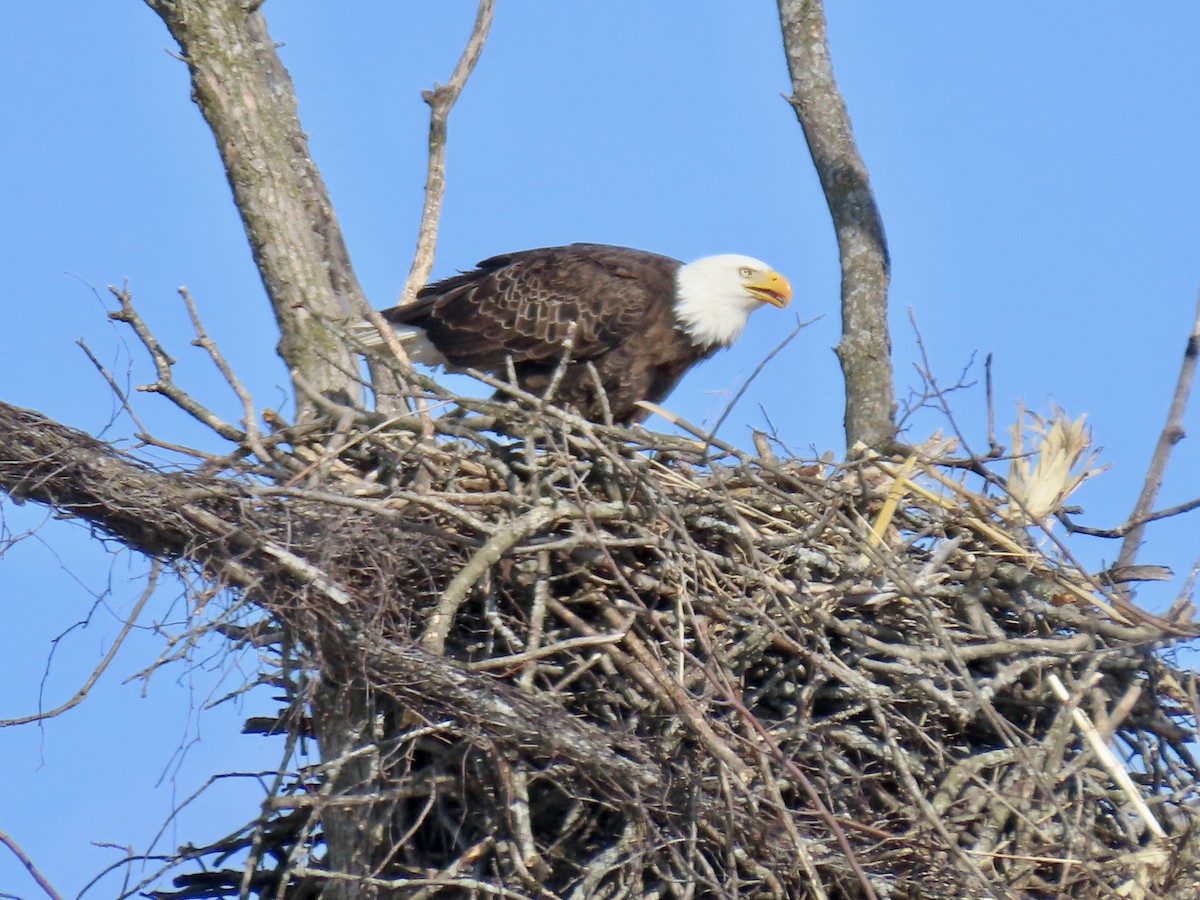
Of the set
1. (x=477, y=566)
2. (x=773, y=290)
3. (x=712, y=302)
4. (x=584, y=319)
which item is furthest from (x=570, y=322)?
(x=477, y=566)

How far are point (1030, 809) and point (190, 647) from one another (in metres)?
2.45

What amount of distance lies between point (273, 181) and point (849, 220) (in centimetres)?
246

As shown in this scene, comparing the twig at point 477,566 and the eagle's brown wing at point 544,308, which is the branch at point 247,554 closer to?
the twig at point 477,566

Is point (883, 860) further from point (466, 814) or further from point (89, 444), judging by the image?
point (89, 444)

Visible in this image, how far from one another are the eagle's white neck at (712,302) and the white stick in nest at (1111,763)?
246 cm

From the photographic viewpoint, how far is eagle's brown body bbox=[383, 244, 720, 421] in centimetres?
640

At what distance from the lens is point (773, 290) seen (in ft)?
22.7

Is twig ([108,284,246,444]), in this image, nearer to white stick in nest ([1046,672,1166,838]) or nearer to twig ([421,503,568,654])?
twig ([421,503,568,654])

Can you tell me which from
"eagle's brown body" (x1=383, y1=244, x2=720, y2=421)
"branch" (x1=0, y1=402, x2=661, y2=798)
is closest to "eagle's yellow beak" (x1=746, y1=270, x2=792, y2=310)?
"eagle's brown body" (x1=383, y1=244, x2=720, y2=421)

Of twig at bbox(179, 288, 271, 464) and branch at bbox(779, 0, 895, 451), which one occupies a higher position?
branch at bbox(779, 0, 895, 451)

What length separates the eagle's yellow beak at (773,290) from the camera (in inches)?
272

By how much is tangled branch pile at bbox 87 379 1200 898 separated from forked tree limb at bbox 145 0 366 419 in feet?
3.27

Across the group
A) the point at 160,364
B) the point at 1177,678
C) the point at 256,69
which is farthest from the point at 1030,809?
the point at 256,69

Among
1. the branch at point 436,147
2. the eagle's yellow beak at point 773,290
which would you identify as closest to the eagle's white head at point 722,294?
the eagle's yellow beak at point 773,290
